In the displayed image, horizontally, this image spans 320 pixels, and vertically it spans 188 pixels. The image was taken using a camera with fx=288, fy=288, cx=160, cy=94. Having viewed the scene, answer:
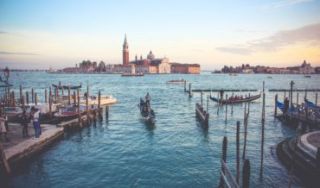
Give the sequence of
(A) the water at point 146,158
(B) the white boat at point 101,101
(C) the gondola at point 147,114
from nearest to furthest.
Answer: (A) the water at point 146,158
(C) the gondola at point 147,114
(B) the white boat at point 101,101

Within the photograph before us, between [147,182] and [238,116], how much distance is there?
1868 centimetres

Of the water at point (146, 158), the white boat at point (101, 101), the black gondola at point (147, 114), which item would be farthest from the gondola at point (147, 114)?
the white boat at point (101, 101)

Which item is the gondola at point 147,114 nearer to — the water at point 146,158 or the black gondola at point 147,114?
the black gondola at point 147,114

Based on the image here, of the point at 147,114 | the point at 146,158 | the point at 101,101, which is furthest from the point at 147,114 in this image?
the point at 101,101

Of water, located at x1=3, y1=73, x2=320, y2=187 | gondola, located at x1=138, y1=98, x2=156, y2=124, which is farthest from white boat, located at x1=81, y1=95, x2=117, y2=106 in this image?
water, located at x1=3, y1=73, x2=320, y2=187

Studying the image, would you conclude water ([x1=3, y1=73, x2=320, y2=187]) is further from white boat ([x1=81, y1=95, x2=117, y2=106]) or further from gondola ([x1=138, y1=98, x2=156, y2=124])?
white boat ([x1=81, y1=95, x2=117, y2=106])

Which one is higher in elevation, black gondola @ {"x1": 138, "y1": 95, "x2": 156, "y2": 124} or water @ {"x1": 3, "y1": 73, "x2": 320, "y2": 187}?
black gondola @ {"x1": 138, "y1": 95, "x2": 156, "y2": 124}

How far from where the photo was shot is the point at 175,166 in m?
13.7

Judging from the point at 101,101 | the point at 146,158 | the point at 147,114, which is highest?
the point at 101,101

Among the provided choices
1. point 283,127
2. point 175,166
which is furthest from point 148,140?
point 283,127

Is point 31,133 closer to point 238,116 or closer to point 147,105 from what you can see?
point 147,105

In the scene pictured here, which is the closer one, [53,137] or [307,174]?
[307,174]

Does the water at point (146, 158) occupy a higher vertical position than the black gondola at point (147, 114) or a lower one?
lower

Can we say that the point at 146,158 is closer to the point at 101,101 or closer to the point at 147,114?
the point at 147,114
